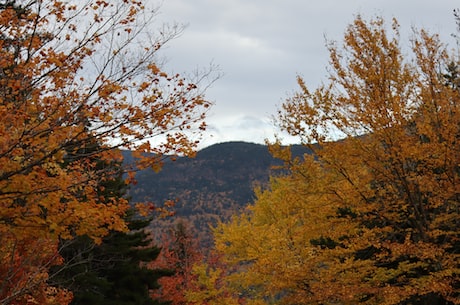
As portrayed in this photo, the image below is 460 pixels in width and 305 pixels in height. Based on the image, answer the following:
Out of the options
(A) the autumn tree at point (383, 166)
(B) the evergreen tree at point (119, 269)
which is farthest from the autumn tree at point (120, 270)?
(A) the autumn tree at point (383, 166)

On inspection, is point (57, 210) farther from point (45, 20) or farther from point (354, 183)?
point (354, 183)

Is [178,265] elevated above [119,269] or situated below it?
below

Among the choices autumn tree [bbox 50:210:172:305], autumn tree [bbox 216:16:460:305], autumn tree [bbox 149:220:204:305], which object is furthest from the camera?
autumn tree [bbox 149:220:204:305]

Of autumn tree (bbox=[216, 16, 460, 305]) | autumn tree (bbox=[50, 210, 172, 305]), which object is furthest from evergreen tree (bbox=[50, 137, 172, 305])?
autumn tree (bbox=[216, 16, 460, 305])

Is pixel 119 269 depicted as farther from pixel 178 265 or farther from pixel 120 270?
pixel 178 265

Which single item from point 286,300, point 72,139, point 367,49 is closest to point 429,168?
point 367,49

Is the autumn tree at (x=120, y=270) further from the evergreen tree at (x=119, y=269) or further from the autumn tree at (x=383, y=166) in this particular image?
the autumn tree at (x=383, y=166)

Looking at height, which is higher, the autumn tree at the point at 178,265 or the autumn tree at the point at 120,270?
the autumn tree at the point at 120,270

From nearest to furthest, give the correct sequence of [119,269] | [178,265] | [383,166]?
[383,166]
[119,269]
[178,265]

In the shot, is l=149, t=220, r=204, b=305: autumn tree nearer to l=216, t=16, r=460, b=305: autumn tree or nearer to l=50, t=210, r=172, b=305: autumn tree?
l=50, t=210, r=172, b=305: autumn tree

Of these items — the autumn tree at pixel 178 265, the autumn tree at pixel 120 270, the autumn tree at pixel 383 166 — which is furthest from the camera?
the autumn tree at pixel 178 265

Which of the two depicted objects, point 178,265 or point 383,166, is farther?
point 178,265

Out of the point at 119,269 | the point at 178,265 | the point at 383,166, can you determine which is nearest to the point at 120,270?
the point at 119,269

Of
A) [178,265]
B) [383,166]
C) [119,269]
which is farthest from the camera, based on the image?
[178,265]
